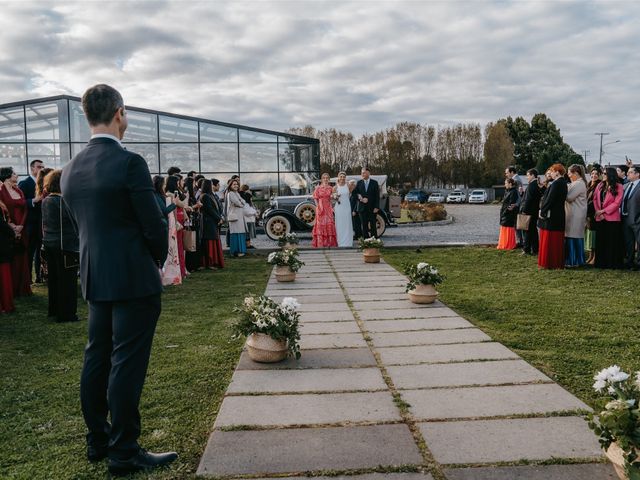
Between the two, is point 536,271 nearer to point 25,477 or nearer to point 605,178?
point 605,178

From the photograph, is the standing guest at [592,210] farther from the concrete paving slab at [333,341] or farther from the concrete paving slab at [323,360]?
the concrete paving slab at [323,360]

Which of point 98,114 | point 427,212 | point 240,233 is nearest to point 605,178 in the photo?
point 240,233

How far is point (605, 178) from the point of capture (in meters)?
10.1

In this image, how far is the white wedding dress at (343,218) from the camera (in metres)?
14.4

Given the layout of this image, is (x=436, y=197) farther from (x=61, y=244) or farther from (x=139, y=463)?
(x=139, y=463)

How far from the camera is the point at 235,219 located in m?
12.6

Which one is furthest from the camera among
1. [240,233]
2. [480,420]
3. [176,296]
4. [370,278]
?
[240,233]

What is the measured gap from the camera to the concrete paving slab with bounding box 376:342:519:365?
457 centimetres

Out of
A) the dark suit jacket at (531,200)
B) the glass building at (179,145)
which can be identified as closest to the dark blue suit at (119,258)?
the dark suit jacket at (531,200)

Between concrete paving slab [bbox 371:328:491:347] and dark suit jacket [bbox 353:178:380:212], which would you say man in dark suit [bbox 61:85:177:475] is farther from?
dark suit jacket [bbox 353:178:380:212]

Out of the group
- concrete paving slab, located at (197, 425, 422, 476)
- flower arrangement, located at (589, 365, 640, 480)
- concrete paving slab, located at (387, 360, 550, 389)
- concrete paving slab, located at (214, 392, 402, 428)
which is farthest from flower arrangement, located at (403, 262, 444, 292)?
flower arrangement, located at (589, 365, 640, 480)

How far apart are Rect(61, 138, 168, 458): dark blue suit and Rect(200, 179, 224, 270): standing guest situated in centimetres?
816

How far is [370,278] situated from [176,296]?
3137 mm

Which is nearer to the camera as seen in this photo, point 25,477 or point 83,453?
point 25,477
